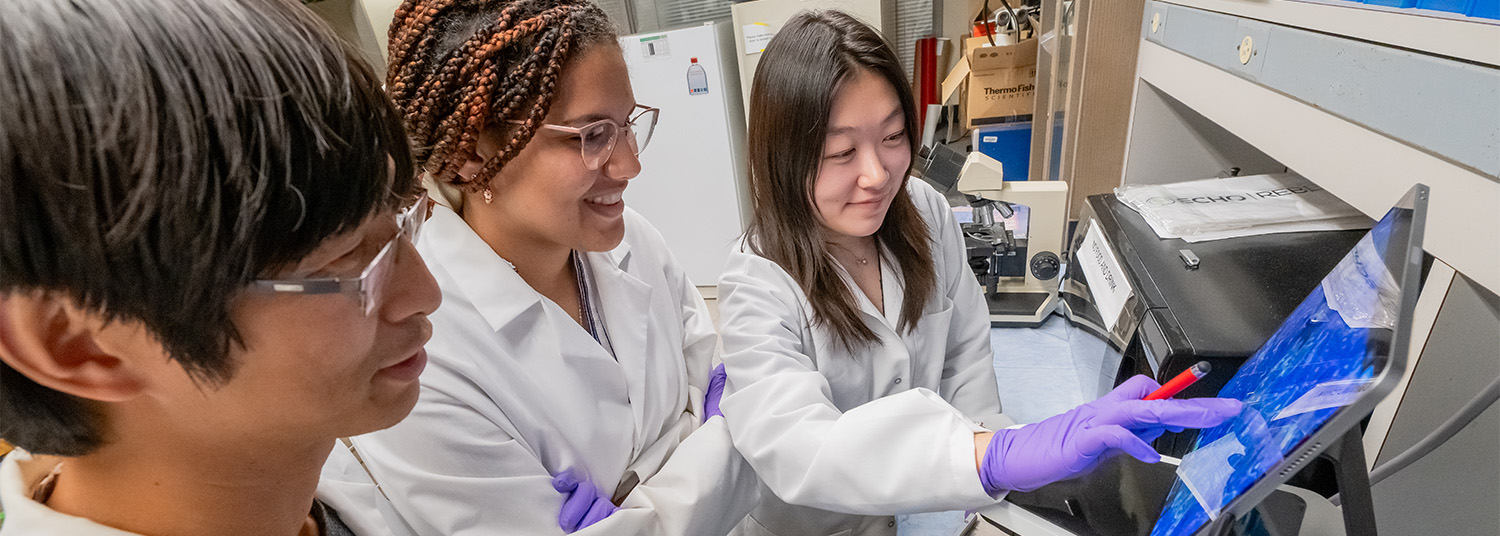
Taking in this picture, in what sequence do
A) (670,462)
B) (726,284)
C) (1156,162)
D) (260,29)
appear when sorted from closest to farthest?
(260,29) → (670,462) → (726,284) → (1156,162)

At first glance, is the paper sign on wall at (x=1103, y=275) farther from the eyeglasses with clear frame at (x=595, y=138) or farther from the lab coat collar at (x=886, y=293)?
the eyeglasses with clear frame at (x=595, y=138)

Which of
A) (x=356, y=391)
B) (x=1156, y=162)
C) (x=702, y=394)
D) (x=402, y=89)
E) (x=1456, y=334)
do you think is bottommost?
(x=702, y=394)

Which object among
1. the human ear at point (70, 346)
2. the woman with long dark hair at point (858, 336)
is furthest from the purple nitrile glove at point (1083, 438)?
the human ear at point (70, 346)

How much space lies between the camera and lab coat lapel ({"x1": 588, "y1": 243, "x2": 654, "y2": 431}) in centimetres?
107

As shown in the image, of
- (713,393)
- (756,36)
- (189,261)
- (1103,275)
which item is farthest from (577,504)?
(756,36)

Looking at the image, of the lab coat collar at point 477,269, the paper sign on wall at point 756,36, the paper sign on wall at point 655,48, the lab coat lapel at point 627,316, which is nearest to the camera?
the lab coat collar at point 477,269

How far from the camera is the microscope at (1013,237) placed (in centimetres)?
170

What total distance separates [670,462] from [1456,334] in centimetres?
95

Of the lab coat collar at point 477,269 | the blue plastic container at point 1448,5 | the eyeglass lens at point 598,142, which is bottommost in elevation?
the lab coat collar at point 477,269

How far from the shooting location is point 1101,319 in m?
1.26


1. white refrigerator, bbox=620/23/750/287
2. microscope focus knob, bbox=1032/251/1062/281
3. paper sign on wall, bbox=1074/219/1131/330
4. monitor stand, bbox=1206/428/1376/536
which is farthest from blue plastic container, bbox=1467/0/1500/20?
white refrigerator, bbox=620/23/750/287

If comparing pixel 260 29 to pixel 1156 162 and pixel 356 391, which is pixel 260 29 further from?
pixel 1156 162

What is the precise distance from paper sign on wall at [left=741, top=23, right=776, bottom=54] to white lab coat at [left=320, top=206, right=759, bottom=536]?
70.1 inches

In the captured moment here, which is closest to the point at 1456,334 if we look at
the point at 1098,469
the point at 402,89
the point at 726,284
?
the point at 1098,469
